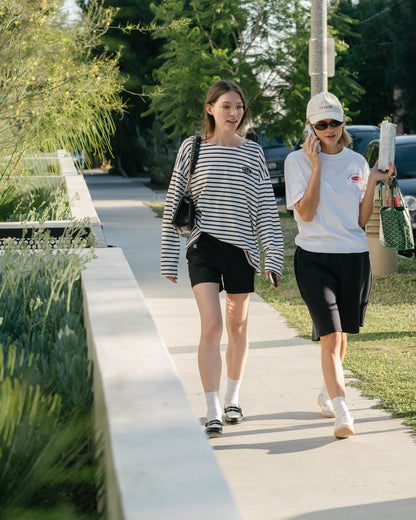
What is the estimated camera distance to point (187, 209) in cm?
491

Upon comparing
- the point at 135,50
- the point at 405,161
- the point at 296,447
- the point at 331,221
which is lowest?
the point at 296,447

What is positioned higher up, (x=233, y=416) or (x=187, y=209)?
(x=187, y=209)

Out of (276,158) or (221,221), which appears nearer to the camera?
(221,221)

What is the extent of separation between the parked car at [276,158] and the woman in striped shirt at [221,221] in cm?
1589

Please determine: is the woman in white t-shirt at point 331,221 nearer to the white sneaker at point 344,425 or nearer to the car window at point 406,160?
the white sneaker at point 344,425

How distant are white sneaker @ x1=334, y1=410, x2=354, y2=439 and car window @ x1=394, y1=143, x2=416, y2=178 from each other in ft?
26.5

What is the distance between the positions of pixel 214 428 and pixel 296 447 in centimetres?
49

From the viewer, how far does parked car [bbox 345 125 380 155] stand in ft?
58.4

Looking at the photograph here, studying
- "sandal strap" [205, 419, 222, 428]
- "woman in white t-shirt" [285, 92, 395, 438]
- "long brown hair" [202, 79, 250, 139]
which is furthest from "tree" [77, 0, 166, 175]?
"sandal strap" [205, 419, 222, 428]

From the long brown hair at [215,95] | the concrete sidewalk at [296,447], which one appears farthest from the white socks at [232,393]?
the long brown hair at [215,95]

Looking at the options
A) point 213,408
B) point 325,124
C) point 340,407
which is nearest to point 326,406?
point 340,407

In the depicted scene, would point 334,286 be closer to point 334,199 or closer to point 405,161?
point 334,199

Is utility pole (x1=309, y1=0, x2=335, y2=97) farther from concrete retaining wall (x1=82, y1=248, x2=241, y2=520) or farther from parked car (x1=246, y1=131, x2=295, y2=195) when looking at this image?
parked car (x1=246, y1=131, x2=295, y2=195)

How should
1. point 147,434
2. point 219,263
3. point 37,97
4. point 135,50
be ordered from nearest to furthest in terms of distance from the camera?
point 147,434, point 219,263, point 37,97, point 135,50
